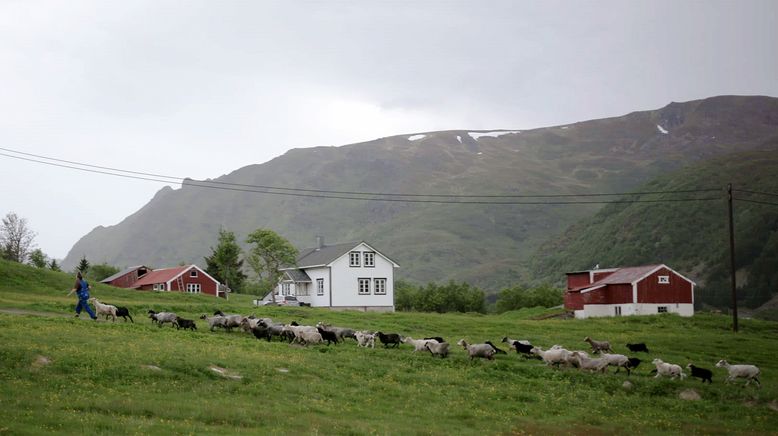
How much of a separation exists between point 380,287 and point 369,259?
142 inches

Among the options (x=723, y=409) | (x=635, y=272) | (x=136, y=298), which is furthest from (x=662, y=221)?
(x=723, y=409)

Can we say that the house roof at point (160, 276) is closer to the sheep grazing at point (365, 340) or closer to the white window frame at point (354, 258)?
the white window frame at point (354, 258)

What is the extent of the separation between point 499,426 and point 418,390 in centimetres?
456

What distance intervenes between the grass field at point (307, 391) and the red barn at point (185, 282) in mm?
67994

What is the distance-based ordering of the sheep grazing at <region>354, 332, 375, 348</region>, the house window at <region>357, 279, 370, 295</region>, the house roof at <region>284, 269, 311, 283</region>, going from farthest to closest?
1. the house roof at <region>284, 269, 311, 283</region>
2. the house window at <region>357, 279, 370, 295</region>
3. the sheep grazing at <region>354, 332, 375, 348</region>

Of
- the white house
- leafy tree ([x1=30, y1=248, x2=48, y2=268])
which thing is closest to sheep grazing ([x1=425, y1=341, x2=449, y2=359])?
the white house

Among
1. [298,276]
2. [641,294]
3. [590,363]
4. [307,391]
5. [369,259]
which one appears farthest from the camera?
[298,276]

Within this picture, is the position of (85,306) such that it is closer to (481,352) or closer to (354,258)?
(481,352)

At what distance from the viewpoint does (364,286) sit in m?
81.5

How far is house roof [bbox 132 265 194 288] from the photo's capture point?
10112 centimetres

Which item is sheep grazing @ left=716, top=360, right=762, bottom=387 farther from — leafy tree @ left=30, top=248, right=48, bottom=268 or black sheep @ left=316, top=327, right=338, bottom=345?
leafy tree @ left=30, top=248, right=48, bottom=268

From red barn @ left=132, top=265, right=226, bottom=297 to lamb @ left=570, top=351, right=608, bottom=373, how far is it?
78052 mm

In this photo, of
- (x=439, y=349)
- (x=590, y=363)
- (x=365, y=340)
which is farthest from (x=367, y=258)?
(x=590, y=363)

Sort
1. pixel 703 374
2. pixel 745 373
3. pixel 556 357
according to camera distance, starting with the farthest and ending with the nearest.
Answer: pixel 556 357
pixel 703 374
pixel 745 373
